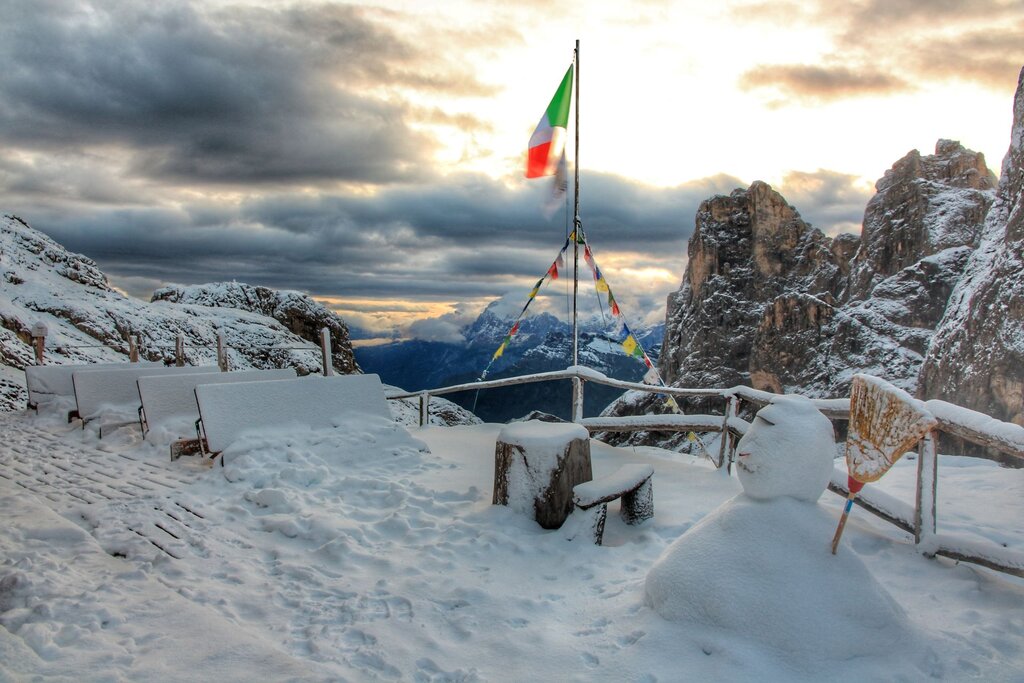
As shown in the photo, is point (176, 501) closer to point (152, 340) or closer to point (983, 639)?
point (983, 639)

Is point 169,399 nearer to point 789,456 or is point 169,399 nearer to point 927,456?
point 789,456

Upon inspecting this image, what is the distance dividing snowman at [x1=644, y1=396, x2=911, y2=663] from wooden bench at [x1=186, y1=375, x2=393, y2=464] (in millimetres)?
5663

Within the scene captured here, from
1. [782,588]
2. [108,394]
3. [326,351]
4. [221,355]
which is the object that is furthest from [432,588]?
[221,355]

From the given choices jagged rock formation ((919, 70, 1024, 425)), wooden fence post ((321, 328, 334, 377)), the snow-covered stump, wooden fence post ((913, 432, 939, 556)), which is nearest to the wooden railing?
wooden fence post ((913, 432, 939, 556))

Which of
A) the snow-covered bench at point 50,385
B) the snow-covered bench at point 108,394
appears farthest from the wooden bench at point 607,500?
the snow-covered bench at point 50,385

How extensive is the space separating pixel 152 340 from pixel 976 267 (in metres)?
69.8

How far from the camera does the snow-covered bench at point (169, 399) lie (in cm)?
887

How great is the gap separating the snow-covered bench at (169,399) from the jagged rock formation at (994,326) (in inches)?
2047

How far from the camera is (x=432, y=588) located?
12.8 feet

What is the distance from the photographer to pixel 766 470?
3.24m

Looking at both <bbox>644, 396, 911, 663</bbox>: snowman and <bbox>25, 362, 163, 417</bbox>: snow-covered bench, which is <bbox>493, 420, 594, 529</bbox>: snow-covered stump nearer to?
<bbox>644, 396, 911, 663</bbox>: snowman

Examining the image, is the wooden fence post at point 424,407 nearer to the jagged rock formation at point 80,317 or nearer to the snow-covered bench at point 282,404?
the snow-covered bench at point 282,404

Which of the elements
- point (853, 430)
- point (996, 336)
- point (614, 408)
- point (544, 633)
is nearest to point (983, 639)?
point (853, 430)

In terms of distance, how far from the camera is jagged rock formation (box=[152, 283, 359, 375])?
7094cm
